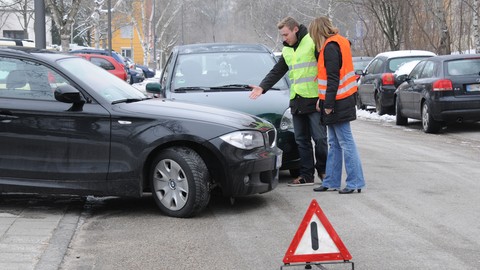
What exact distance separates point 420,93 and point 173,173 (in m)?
9.81

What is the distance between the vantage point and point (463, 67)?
15.4 m

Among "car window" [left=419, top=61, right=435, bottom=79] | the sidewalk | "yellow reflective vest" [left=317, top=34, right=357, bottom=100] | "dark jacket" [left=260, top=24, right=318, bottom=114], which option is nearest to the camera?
Result: the sidewalk

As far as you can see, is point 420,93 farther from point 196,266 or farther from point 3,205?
point 196,266

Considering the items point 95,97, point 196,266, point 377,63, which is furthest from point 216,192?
point 377,63

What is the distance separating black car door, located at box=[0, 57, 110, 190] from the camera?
7.38m

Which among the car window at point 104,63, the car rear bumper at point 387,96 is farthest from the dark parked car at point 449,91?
the car window at point 104,63

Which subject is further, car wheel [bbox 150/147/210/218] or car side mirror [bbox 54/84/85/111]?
car side mirror [bbox 54/84/85/111]

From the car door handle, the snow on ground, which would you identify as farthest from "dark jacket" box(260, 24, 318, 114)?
the snow on ground

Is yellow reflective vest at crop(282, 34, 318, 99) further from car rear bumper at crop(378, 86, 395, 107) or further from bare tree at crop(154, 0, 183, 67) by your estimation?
bare tree at crop(154, 0, 183, 67)

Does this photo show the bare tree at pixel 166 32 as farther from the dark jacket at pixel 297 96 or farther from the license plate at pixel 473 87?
the dark jacket at pixel 297 96

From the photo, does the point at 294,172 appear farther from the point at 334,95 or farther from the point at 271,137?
the point at 271,137

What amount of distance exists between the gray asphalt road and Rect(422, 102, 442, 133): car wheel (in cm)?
554

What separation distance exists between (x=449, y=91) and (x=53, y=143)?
9625 millimetres

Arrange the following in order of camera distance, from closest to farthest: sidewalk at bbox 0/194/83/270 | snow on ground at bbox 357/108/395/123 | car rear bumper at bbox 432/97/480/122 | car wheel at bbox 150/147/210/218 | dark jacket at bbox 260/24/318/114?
sidewalk at bbox 0/194/83/270 < car wheel at bbox 150/147/210/218 < dark jacket at bbox 260/24/318/114 < car rear bumper at bbox 432/97/480/122 < snow on ground at bbox 357/108/395/123
